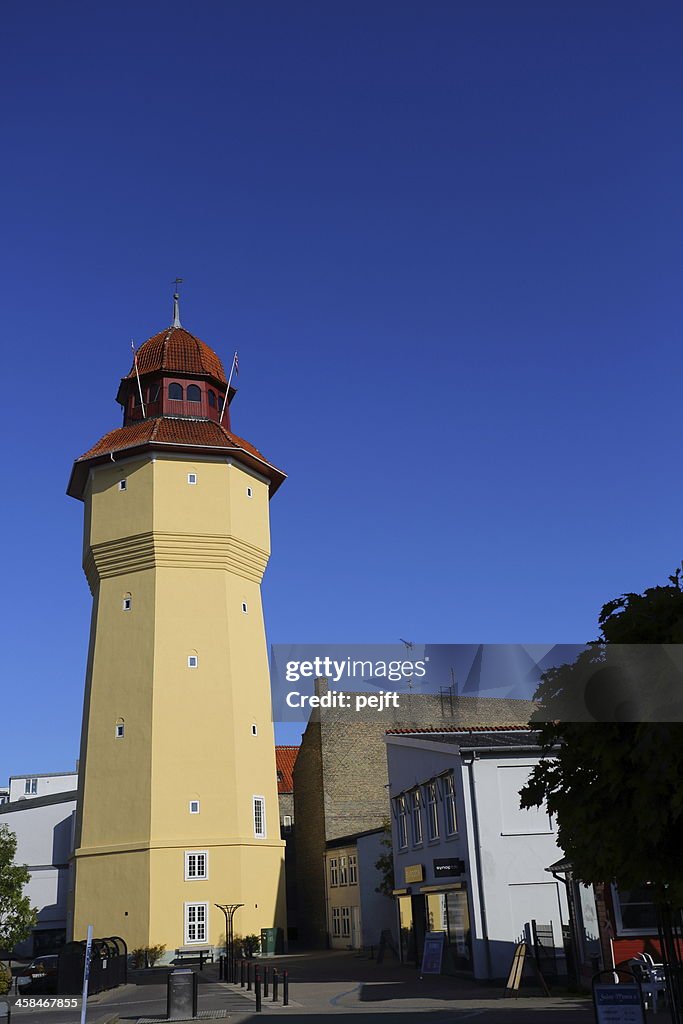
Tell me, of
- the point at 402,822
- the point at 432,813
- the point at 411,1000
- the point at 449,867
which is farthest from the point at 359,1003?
the point at 402,822

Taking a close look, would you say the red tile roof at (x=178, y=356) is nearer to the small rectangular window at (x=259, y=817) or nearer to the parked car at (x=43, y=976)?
the small rectangular window at (x=259, y=817)

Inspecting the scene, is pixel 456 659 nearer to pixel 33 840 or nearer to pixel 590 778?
pixel 590 778

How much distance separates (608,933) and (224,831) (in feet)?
74.5

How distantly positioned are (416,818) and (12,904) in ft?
65.3

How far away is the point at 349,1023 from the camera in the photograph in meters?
18.0

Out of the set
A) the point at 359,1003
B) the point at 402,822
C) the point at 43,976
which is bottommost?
the point at 359,1003

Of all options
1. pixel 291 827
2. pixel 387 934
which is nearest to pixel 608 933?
pixel 387 934

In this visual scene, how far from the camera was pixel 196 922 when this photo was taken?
→ 40344 mm

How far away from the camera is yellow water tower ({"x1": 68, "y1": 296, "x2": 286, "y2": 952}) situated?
133 ft

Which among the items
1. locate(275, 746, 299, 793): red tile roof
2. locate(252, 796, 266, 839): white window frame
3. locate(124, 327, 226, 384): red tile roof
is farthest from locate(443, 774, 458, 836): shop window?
locate(275, 746, 299, 793): red tile roof

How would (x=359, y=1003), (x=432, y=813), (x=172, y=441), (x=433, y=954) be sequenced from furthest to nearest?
Result: 1. (x=172, y=441)
2. (x=432, y=813)
3. (x=433, y=954)
4. (x=359, y=1003)

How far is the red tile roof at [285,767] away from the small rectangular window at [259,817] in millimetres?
19133

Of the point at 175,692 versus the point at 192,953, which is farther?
the point at 175,692

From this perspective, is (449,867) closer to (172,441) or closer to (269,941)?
(269,941)
